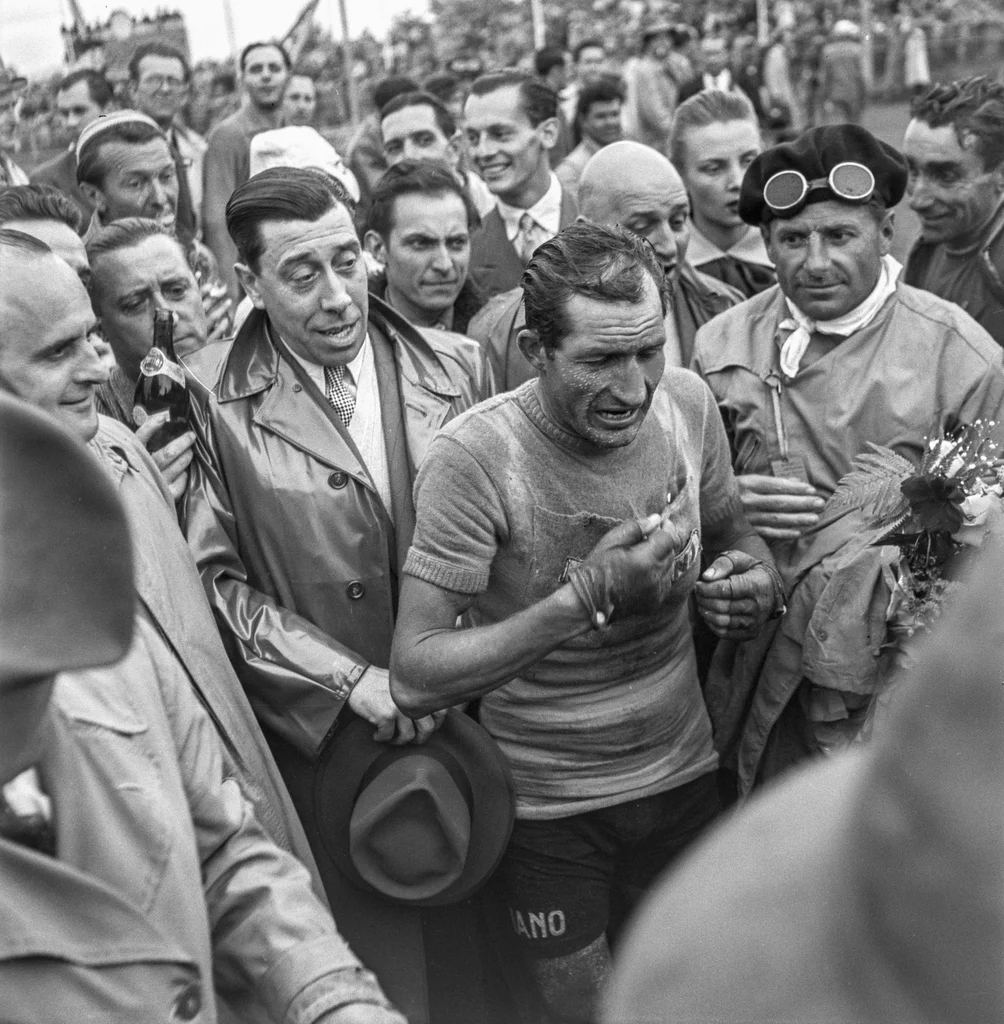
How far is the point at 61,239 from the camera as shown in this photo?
13.0 feet

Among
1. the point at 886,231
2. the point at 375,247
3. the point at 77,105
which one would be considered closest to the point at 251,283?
the point at 375,247

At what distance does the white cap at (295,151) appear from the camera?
18.7 ft

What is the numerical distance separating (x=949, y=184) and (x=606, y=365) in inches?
95.4

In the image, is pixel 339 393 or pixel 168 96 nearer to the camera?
pixel 339 393

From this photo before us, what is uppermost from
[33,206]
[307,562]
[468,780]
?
[33,206]

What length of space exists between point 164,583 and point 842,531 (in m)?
1.66

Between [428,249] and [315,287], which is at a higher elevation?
[315,287]

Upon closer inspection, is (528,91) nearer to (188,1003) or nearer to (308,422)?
(308,422)

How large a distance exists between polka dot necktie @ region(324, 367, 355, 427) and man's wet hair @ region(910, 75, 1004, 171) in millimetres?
2432

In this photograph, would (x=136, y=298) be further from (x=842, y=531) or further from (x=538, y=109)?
(x=538, y=109)

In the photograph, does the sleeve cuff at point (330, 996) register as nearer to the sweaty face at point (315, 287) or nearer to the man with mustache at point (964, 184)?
the sweaty face at point (315, 287)

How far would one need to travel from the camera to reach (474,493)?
291 cm

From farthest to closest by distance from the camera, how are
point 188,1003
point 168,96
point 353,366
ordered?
point 168,96
point 353,366
point 188,1003

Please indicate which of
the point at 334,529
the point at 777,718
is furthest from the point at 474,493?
the point at 777,718
